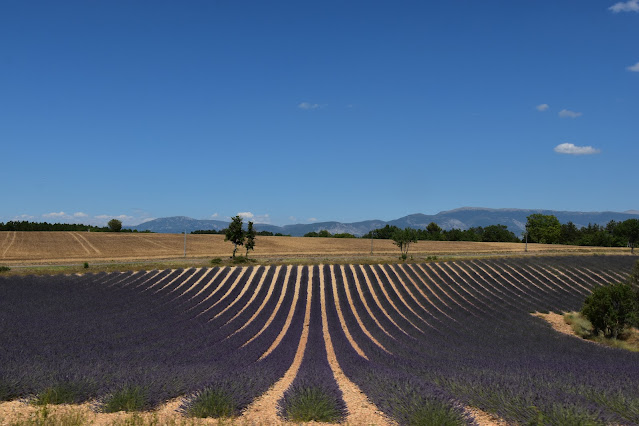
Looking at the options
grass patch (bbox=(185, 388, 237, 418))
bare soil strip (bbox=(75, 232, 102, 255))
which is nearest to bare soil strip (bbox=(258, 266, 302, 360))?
grass patch (bbox=(185, 388, 237, 418))

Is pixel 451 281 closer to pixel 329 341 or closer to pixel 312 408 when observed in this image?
pixel 329 341

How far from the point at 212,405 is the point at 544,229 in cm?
13954

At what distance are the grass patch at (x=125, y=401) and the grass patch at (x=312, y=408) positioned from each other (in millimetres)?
2700

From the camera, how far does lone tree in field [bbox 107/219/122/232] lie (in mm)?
99944

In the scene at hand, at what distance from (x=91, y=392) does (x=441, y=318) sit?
2044 centimetres

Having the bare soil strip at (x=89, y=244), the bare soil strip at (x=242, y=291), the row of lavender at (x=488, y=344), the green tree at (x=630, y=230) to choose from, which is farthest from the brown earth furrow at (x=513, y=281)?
the bare soil strip at (x=89, y=244)

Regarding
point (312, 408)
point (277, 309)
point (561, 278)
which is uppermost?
point (312, 408)

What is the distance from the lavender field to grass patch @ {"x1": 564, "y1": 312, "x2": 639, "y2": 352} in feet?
6.91

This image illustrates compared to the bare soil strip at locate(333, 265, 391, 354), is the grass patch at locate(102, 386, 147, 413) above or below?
above

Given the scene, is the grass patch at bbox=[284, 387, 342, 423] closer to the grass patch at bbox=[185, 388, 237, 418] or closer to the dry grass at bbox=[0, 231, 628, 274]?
the grass patch at bbox=[185, 388, 237, 418]

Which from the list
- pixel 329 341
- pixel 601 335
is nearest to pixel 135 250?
pixel 329 341

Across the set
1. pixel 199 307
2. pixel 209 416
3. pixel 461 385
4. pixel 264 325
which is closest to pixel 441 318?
pixel 264 325

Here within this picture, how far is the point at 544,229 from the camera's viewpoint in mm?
127625

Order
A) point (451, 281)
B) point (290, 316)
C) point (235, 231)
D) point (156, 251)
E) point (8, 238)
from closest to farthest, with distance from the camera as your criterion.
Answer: point (290, 316) → point (451, 281) → point (235, 231) → point (156, 251) → point (8, 238)
